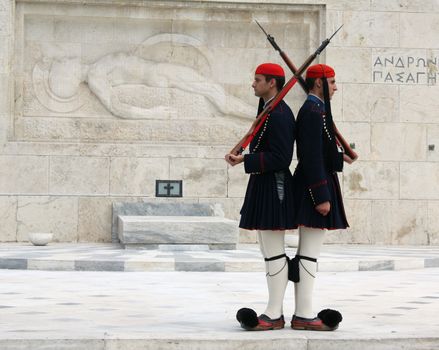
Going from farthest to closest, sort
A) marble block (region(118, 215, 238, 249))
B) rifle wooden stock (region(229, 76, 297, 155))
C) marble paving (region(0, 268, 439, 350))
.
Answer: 1. marble block (region(118, 215, 238, 249))
2. rifle wooden stock (region(229, 76, 297, 155))
3. marble paving (region(0, 268, 439, 350))

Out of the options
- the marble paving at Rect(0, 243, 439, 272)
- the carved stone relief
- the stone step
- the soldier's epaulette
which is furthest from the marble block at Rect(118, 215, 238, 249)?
the stone step

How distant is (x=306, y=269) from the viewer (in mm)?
6297

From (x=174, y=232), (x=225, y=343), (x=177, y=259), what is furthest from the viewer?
(x=174, y=232)

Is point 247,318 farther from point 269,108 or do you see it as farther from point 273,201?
point 269,108

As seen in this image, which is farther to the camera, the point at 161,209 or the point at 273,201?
the point at 161,209

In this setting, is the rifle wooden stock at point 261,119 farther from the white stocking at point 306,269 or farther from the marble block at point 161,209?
the marble block at point 161,209

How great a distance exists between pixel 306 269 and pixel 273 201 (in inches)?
19.0

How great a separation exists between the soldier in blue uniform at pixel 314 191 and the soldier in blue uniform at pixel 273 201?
0.27 ft

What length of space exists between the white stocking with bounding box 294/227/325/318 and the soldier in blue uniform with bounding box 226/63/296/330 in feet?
0.34

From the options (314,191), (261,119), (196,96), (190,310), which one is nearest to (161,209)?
(196,96)

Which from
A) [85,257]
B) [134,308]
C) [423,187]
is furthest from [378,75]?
[134,308]

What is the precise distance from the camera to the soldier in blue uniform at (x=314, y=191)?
6215mm

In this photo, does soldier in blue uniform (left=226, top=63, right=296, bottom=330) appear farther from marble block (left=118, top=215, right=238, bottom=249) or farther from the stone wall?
the stone wall

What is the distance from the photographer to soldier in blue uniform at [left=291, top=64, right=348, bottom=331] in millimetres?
6215
